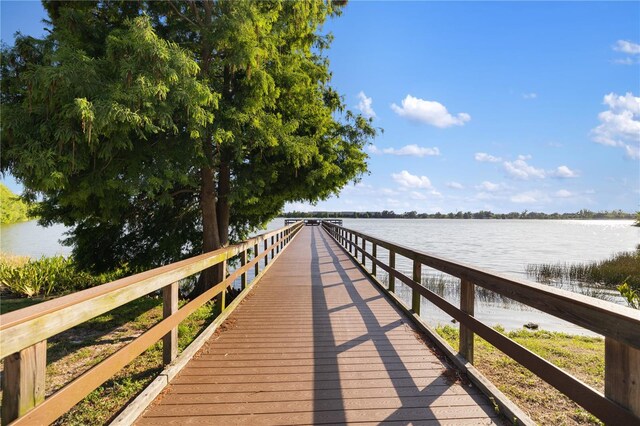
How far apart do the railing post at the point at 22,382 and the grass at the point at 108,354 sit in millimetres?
1140

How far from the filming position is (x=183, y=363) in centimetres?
368

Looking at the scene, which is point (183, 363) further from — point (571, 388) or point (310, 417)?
point (571, 388)

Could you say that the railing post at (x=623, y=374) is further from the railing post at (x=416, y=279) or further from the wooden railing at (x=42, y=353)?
the railing post at (x=416, y=279)

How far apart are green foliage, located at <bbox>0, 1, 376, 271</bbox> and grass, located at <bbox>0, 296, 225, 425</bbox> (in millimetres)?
2219

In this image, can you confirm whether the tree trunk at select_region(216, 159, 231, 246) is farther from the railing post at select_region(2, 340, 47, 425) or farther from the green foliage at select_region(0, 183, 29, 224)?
the green foliage at select_region(0, 183, 29, 224)

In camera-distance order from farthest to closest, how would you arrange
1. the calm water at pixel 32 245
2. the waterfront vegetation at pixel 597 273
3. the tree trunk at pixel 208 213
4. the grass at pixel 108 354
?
the calm water at pixel 32 245, the waterfront vegetation at pixel 597 273, the tree trunk at pixel 208 213, the grass at pixel 108 354

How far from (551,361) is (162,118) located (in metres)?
7.03

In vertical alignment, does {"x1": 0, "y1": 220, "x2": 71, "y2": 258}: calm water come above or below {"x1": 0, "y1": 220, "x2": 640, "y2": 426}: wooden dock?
below

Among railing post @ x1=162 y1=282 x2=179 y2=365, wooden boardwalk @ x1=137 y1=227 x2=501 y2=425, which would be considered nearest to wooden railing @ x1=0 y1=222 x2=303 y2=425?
railing post @ x1=162 y1=282 x2=179 y2=365

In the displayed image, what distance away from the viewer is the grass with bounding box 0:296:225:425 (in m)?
3.39

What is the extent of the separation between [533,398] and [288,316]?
332 centimetres

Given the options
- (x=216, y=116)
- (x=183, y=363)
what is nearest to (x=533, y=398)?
(x=183, y=363)

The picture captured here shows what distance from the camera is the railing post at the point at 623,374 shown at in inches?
70.7

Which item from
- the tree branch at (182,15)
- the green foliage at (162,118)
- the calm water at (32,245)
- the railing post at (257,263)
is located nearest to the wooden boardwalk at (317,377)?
the railing post at (257,263)
